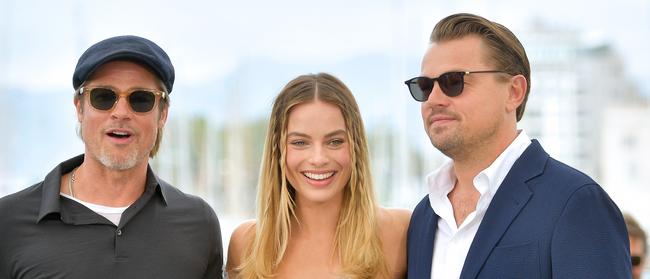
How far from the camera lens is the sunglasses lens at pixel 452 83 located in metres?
3.73

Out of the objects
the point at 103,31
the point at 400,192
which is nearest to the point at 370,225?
the point at 400,192

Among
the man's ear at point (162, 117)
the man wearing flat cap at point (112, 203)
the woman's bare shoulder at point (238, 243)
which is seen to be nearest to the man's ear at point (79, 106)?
the man wearing flat cap at point (112, 203)

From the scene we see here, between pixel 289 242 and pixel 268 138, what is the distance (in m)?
0.55

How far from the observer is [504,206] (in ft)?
11.5

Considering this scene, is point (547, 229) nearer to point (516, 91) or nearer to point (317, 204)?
point (516, 91)

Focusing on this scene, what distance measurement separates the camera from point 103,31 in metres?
35.6

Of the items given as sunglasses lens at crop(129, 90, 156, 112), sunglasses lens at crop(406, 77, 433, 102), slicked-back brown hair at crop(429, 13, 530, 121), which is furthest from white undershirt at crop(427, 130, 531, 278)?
sunglasses lens at crop(129, 90, 156, 112)

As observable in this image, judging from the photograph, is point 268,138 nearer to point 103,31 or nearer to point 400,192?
point 400,192

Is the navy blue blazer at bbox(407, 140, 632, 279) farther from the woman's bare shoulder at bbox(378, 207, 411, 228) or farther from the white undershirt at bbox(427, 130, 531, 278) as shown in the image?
the woman's bare shoulder at bbox(378, 207, 411, 228)

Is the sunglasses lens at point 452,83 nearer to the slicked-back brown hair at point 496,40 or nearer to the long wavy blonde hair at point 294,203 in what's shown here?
the slicked-back brown hair at point 496,40

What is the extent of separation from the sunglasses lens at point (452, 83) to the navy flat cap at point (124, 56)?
1.26 m

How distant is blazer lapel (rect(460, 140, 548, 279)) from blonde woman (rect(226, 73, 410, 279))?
879 millimetres

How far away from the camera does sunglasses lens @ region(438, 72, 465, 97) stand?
3.73 metres

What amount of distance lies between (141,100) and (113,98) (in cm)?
12
